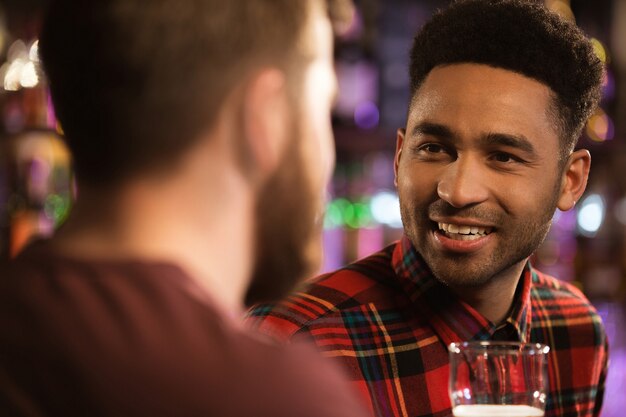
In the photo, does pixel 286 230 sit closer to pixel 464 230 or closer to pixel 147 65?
pixel 147 65

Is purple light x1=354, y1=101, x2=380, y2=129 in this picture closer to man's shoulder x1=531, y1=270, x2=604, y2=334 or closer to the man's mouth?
man's shoulder x1=531, y1=270, x2=604, y2=334

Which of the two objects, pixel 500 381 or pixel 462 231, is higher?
pixel 462 231

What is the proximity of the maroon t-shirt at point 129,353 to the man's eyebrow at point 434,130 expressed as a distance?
1103mm

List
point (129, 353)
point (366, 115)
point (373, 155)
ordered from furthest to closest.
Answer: point (373, 155)
point (366, 115)
point (129, 353)

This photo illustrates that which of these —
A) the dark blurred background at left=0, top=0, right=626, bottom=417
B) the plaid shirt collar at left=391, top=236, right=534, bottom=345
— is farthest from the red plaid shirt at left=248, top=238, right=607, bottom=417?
Result: the dark blurred background at left=0, top=0, right=626, bottom=417

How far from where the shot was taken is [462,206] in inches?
72.8

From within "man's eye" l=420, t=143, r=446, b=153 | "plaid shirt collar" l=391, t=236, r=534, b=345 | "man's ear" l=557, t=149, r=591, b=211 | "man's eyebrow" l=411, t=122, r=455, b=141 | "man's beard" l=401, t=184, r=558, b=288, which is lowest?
"plaid shirt collar" l=391, t=236, r=534, b=345

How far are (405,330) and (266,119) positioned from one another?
1.10m

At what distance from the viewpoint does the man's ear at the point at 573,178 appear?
2.12m

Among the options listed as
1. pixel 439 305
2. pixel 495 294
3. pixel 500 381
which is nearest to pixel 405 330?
pixel 439 305

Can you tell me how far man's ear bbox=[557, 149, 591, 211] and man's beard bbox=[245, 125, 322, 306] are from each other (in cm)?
121

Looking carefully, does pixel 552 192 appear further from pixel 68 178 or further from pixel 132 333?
pixel 68 178

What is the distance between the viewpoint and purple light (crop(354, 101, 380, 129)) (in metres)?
4.45

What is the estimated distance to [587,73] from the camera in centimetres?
209
